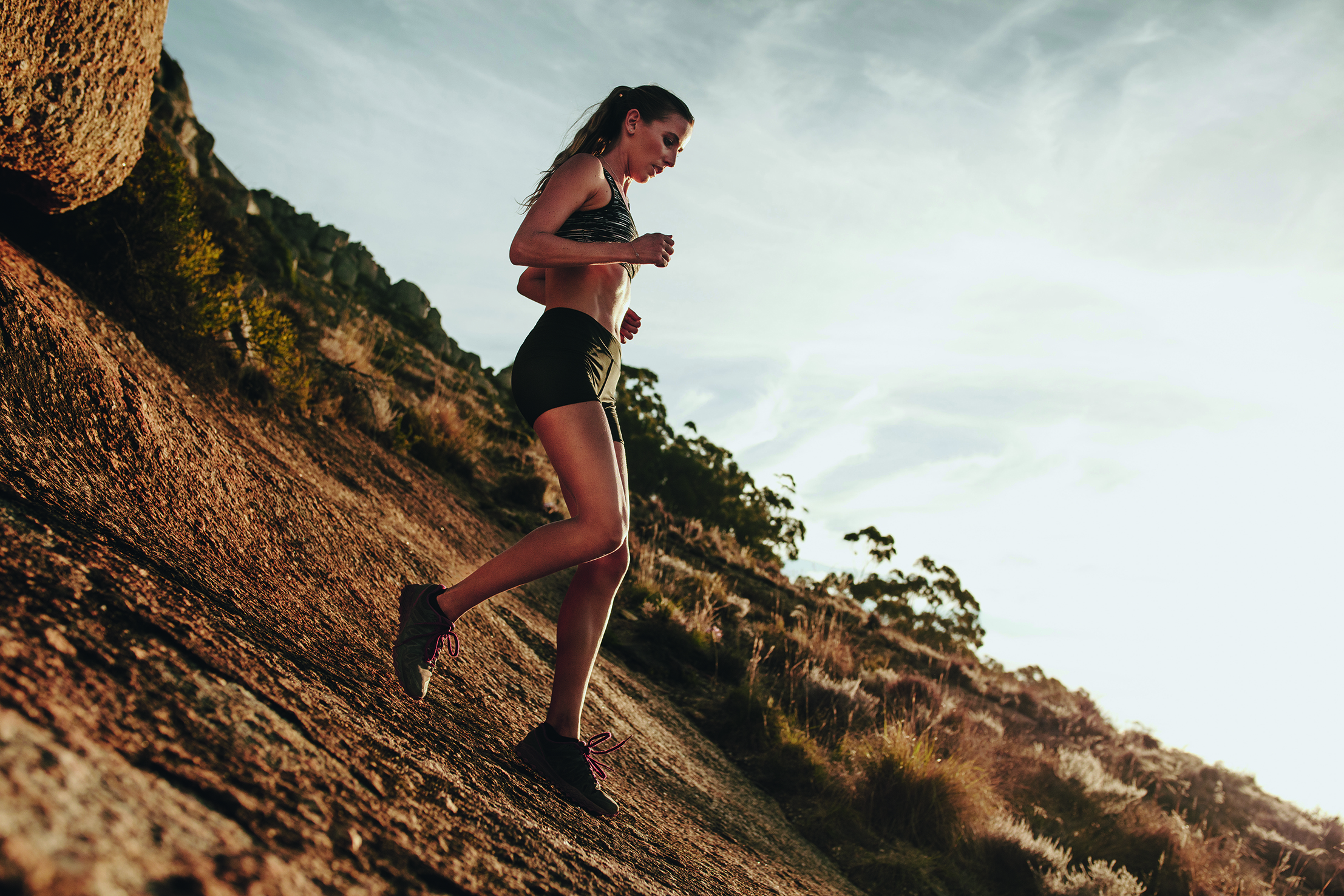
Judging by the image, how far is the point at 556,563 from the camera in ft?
6.10

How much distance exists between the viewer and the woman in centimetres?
187

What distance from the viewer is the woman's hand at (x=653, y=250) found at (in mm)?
1936

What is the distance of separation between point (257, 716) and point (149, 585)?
1.53 ft

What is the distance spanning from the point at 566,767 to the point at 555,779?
0.15ft

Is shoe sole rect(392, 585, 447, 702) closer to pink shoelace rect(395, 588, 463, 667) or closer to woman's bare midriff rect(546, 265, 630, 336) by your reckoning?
pink shoelace rect(395, 588, 463, 667)

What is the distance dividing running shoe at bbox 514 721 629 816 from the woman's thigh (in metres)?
0.68

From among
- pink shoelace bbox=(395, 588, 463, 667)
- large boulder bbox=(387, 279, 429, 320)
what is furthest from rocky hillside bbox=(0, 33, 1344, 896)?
large boulder bbox=(387, 279, 429, 320)

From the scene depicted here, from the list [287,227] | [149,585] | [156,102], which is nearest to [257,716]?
[149,585]

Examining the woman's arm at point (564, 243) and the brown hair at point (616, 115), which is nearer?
the woman's arm at point (564, 243)

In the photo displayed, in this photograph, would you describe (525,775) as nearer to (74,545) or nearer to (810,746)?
(74,545)

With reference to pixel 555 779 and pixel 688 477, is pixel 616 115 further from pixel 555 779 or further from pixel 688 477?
pixel 688 477

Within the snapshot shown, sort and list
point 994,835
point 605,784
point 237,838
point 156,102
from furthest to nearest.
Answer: point 156,102 → point 994,835 → point 605,784 → point 237,838

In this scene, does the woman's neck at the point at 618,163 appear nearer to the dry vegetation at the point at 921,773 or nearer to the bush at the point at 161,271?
the bush at the point at 161,271

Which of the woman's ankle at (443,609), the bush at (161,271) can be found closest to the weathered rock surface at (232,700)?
the woman's ankle at (443,609)
